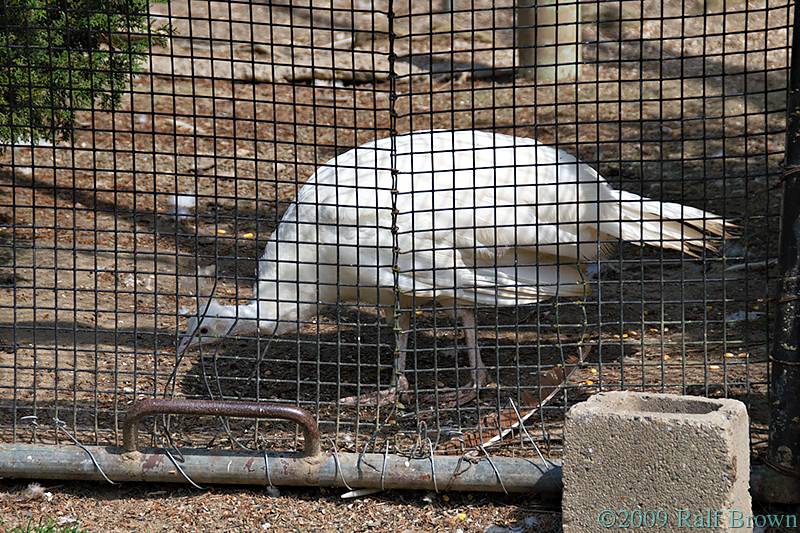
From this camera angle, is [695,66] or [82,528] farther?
[695,66]

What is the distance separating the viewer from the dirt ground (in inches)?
144

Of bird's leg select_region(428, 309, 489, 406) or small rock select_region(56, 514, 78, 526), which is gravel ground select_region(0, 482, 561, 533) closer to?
small rock select_region(56, 514, 78, 526)

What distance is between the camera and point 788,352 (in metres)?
3.34

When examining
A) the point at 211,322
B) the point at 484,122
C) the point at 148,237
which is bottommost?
the point at 211,322

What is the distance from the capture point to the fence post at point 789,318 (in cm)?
328

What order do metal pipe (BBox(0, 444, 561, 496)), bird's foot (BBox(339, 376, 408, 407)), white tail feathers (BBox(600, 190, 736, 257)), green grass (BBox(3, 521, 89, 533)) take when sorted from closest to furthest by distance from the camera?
green grass (BBox(3, 521, 89, 533)) < metal pipe (BBox(0, 444, 561, 496)) < white tail feathers (BBox(600, 190, 736, 257)) < bird's foot (BBox(339, 376, 408, 407))

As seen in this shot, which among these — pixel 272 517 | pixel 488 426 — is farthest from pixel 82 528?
pixel 488 426

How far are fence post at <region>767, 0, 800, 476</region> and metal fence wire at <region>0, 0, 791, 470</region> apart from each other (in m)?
0.15

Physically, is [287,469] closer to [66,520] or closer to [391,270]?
[66,520]

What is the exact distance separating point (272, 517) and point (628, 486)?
1.29m

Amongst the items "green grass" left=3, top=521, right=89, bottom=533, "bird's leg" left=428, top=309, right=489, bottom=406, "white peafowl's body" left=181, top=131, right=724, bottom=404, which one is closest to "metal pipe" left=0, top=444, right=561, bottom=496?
"green grass" left=3, top=521, right=89, bottom=533

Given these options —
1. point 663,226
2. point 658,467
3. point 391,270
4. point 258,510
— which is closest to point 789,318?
point 658,467

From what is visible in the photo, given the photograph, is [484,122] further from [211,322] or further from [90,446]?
[90,446]

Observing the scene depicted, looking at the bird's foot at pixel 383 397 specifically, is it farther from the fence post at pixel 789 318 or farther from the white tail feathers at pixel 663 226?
the fence post at pixel 789 318
